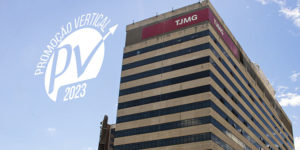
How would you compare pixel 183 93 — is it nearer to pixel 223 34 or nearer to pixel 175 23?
pixel 175 23

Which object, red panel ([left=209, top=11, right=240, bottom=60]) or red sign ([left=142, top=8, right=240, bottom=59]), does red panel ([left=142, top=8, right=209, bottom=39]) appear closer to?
red sign ([left=142, top=8, right=240, bottom=59])

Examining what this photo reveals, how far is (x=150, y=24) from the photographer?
99.8 m

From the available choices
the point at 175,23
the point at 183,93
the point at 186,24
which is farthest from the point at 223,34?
the point at 183,93

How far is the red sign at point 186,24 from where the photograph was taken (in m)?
92.1

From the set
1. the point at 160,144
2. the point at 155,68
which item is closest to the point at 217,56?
the point at 155,68

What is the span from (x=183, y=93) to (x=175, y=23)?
21945 millimetres

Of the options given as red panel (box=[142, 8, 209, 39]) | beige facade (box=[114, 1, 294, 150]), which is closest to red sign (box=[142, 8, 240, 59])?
red panel (box=[142, 8, 209, 39])

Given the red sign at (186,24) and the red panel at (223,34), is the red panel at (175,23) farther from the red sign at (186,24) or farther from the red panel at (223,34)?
the red panel at (223,34)

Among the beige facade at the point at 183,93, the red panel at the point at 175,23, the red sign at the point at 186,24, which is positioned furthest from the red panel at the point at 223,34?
the red panel at the point at 175,23

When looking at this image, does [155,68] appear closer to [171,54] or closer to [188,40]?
[171,54]

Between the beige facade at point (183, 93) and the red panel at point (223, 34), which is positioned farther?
the red panel at point (223, 34)

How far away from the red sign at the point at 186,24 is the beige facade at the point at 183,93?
47.3 inches

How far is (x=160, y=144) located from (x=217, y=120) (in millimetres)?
14135

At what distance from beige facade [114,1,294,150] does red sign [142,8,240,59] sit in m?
1.20
